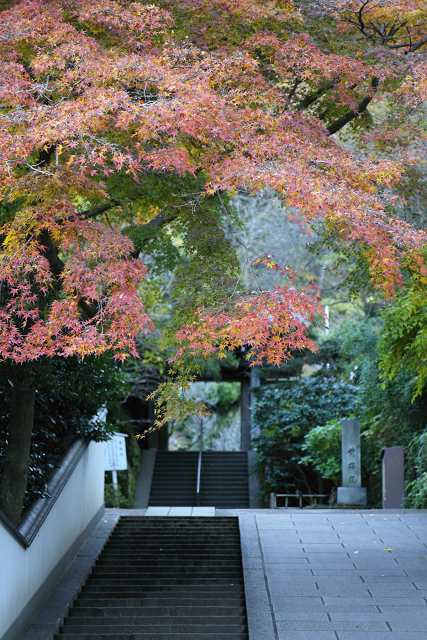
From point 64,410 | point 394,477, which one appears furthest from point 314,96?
point 394,477

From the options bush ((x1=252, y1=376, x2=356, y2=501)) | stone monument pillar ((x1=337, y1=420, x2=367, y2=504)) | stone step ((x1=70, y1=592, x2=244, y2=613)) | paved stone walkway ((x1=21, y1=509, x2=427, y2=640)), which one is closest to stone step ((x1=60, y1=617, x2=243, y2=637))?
paved stone walkway ((x1=21, y1=509, x2=427, y2=640))

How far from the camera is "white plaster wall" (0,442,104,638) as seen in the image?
446 cm

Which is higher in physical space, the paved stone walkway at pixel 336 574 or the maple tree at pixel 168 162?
the maple tree at pixel 168 162

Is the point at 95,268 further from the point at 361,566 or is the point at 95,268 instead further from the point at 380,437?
the point at 380,437

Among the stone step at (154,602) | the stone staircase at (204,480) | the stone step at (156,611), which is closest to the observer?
the stone step at (156,611)

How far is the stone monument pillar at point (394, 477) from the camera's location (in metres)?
10.5

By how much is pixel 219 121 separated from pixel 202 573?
436 centimetres

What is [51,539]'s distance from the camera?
19.0ft

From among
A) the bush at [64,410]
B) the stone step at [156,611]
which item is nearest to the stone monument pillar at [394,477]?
the bush at [64,410]

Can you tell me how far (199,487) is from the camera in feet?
51.1

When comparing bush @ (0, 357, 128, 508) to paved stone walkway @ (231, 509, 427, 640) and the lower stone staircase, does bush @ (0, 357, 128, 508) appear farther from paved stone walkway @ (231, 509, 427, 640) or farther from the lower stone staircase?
paved stone walkway @ (231, 509, 427, 640)

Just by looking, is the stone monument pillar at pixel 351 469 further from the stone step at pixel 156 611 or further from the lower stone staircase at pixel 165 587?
the stone step at pixel 156 611

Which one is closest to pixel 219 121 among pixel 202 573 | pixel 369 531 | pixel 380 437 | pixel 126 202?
pixel 126 202

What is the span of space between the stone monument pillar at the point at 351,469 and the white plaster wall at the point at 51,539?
476 cm
